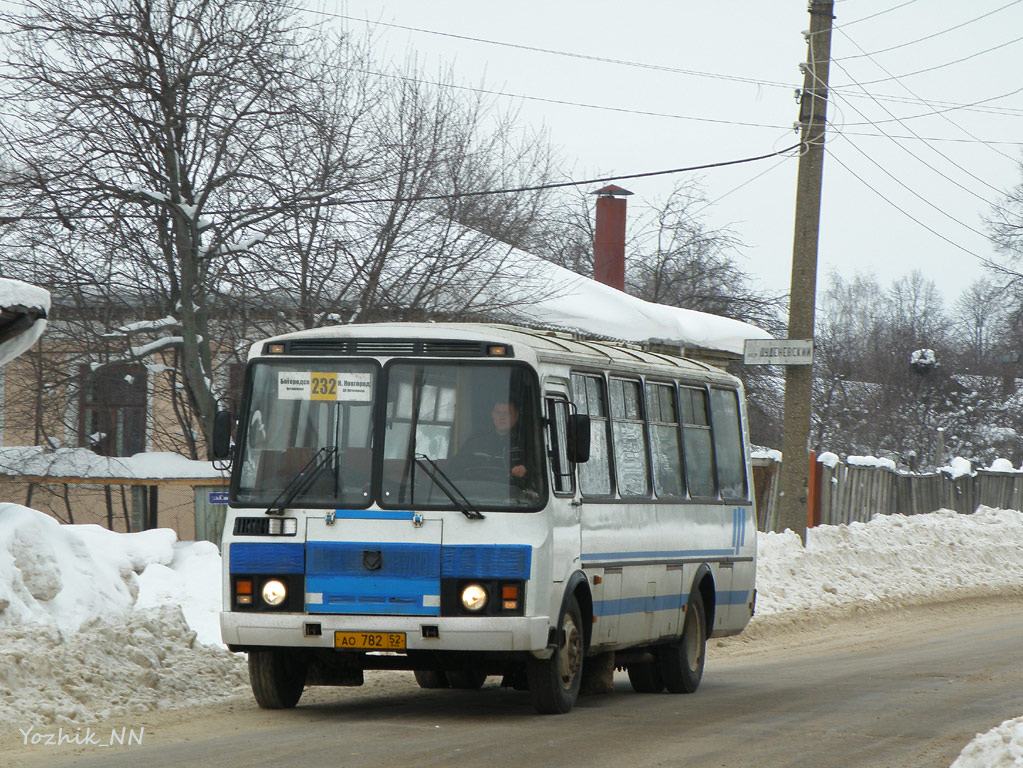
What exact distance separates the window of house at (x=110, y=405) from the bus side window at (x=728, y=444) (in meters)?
8.04

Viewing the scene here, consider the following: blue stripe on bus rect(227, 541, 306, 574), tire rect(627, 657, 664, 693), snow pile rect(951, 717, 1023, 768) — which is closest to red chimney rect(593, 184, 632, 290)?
tire rect(627, 657, 664, 693)

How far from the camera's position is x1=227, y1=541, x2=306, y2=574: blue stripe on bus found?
32.6 feet

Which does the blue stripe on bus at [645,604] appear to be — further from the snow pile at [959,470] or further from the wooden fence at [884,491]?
the snow pile at [959,470]

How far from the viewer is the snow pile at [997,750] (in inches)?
289

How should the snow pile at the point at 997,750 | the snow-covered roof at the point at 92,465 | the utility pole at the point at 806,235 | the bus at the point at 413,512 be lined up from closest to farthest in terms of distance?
the snow pile at the point at 997,750, the bus at the point at 413,512, the snow-covered roof at the point at 92,465, the utility pole at the point at 806,235

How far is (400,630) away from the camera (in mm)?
9742

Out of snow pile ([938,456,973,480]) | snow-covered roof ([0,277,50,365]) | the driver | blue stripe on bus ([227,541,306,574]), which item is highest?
snow-covered roof ([0,277,50,365])

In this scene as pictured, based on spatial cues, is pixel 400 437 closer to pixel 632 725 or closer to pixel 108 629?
pixel 632 725

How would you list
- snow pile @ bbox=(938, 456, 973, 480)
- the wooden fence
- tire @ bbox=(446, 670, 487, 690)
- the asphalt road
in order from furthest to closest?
snow pile @ bbox=(938, 456, 973, 480) → the wooden fence → tire @ bbox=(446, 670, 487, 690) → the asphalt road

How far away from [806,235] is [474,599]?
11.1m

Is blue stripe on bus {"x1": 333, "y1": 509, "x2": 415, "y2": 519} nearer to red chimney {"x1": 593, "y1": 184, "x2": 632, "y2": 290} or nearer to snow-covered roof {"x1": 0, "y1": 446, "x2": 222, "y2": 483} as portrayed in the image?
snow-covered roof {"x1": 0, "y1": 446, "x2": 222, "y2": 483}

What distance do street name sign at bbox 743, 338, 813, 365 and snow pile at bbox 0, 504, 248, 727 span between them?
28.8 feet

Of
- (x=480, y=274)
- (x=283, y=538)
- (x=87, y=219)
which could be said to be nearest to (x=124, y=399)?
(x=87, y=219)

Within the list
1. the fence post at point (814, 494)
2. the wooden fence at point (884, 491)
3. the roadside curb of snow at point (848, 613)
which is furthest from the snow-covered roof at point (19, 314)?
the fence post at point (814, 494)
